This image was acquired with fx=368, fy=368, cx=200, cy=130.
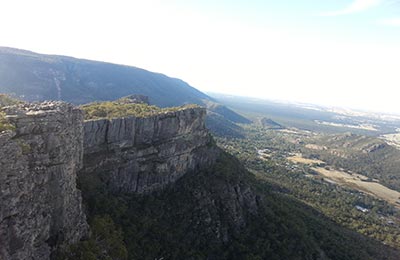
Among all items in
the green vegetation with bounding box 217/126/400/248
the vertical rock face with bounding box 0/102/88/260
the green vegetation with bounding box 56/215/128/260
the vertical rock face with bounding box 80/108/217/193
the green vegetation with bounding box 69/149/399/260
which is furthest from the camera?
the green vegetation with bounding box 217/126/400/248

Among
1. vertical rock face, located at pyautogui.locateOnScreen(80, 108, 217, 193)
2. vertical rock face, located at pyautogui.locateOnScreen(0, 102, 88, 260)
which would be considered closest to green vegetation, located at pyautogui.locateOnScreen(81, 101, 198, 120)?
vertical rock face, located at pyautogui.locateOnScreen(80, 108, 217, 193)

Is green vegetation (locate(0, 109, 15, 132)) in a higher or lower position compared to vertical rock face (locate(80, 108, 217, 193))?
higher

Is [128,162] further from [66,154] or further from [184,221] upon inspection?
[66,154]

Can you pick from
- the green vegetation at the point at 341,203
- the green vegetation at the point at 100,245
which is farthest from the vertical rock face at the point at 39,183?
the green vegetation at the point at 341,203

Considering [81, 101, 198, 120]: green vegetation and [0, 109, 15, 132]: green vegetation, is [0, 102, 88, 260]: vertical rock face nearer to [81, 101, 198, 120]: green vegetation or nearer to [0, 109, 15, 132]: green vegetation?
[0, 109, 15, 132]: green vegetation

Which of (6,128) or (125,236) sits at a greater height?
(6,128)

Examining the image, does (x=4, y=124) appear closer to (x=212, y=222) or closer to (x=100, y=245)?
(x=100, y=245)

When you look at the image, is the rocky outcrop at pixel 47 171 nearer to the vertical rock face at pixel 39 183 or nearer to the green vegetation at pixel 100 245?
the vertical rock face at pixel 39 183

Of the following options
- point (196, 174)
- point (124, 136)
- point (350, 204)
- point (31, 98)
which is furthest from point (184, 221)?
point (31, 98)
